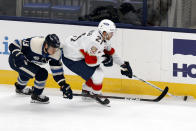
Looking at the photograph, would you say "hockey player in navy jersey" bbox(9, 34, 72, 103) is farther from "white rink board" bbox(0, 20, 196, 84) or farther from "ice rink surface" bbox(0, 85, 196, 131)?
"white rink board" bbox(0, 20, 196, 84)

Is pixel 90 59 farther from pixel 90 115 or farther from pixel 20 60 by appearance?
pixel 20 60

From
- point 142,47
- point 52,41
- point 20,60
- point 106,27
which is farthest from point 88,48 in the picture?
point 142,47

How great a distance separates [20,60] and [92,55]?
0.70m

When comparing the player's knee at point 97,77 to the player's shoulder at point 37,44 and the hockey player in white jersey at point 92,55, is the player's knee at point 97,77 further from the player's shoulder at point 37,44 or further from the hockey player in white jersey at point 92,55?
the player's shoulder at point 37,44

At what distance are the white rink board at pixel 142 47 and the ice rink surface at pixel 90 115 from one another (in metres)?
0.47

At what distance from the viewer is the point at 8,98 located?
2963 millimetres

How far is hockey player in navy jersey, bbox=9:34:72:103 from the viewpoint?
259 cm

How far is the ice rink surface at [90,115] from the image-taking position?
7.43ft

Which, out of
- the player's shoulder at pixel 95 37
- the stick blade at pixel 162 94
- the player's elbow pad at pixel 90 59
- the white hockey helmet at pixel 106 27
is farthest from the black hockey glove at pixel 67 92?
the stick blade at pixel 162 94

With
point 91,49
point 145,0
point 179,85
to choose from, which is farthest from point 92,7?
point 179,85

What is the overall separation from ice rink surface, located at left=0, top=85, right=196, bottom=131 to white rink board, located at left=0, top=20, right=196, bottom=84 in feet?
1.53

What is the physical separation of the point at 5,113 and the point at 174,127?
1.48 m

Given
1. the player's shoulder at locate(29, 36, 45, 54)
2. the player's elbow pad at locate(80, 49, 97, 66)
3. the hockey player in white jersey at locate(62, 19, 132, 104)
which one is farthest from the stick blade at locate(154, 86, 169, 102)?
the player's shoulder at locate(29, 36, 45, 54)

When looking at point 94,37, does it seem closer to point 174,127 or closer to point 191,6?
point 174,127
